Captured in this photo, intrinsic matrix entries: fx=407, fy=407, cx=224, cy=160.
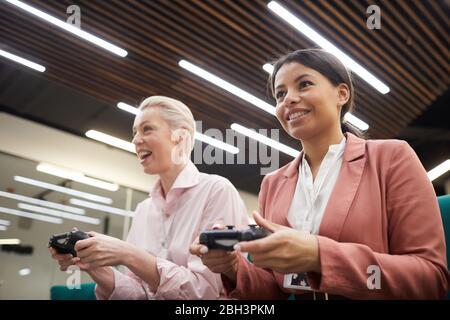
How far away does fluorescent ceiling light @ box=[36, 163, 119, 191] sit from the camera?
2870mm

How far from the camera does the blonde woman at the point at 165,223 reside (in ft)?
3.18

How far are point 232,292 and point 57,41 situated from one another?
3.09 metres

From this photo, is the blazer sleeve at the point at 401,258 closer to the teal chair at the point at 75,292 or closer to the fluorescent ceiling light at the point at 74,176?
the teal chair at the point at 75,292

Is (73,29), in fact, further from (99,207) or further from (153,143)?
(153,143)

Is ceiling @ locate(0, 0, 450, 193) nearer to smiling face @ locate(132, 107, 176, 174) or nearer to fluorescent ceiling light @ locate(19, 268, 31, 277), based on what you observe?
fluorescent ceiling light @ locate(19, 268, 31, 277)

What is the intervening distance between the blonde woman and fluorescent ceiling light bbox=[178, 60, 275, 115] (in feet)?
8.44

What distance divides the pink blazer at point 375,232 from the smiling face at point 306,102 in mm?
84

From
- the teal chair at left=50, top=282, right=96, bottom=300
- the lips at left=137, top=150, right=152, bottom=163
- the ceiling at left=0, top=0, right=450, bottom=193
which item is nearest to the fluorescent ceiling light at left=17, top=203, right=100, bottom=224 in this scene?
the teal chair at left=50, top=282, right=96, bottom=300

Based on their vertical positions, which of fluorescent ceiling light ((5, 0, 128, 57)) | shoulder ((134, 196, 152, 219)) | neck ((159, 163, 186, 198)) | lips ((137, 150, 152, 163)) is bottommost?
shoulder ((134, 196, 152, 219))

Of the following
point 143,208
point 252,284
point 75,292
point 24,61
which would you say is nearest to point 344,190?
point 252,284

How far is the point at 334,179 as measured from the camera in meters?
0.90

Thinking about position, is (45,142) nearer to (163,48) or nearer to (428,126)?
(163,48)

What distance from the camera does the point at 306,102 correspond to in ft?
3.05

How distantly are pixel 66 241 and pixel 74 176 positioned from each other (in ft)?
9.08
